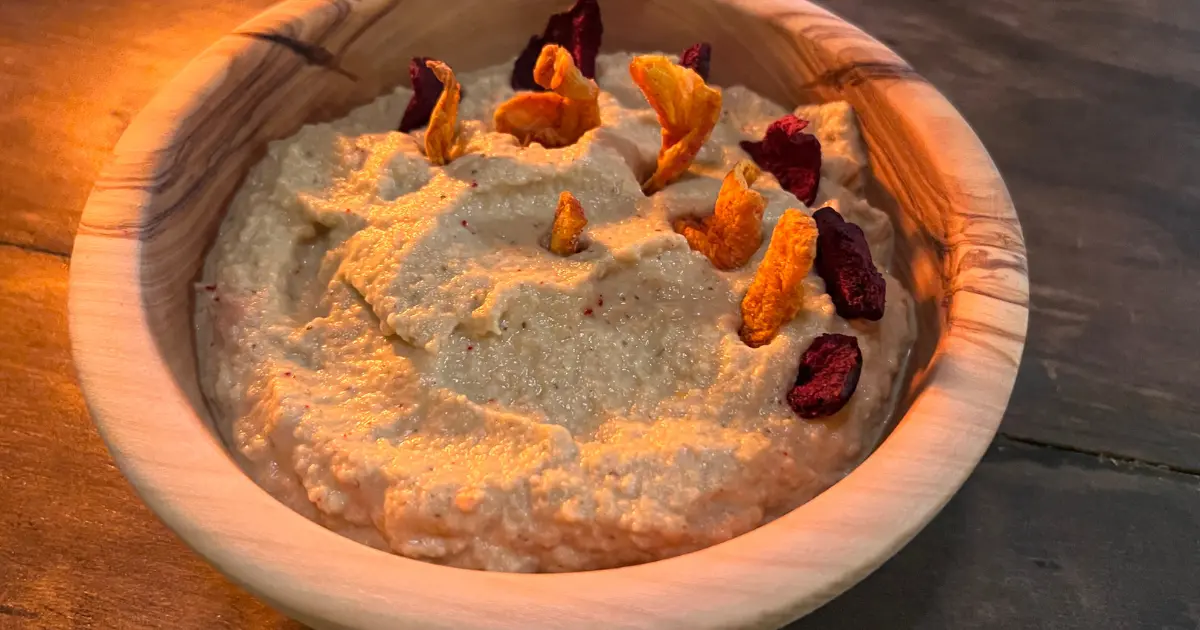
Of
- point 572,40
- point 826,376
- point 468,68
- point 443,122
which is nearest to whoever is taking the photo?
point 826,376

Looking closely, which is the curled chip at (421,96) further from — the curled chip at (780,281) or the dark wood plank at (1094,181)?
the dark wood plank at (1094,181)

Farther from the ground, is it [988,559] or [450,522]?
[450,522]

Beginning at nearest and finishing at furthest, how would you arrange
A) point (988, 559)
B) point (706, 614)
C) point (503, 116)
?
point (706, 614) → point (988, 559) → point (503, 116)

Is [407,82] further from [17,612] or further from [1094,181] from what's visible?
[1094,181]

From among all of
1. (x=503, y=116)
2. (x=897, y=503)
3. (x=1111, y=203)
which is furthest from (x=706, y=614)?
(x=1111, y=203)

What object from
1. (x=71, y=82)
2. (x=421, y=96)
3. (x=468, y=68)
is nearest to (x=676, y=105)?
(x=421, y=96)

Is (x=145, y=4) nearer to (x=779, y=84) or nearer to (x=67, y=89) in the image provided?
(x=67, y=89)
